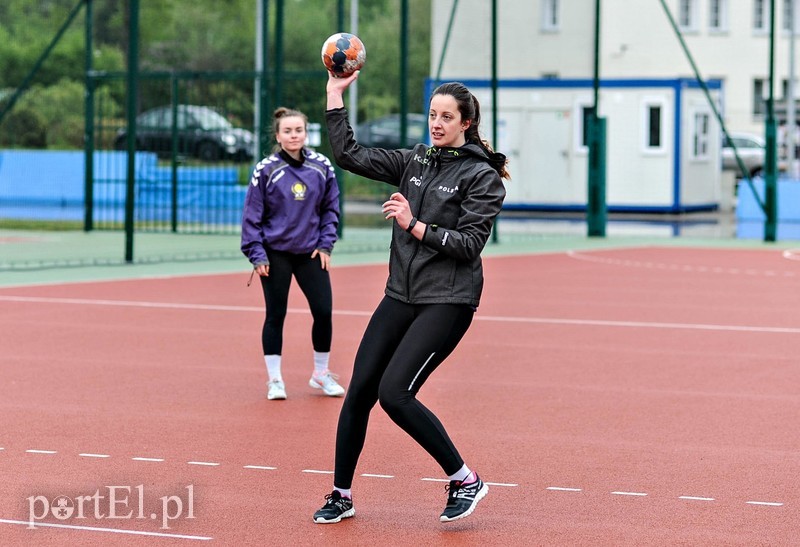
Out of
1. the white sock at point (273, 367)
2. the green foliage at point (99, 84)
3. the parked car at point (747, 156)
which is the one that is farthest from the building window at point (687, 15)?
the white sock at point (273, 367)

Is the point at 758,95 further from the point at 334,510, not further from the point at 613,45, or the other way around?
the point at 334,510

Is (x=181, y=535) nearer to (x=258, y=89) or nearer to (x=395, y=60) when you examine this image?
(x=258, y=89)

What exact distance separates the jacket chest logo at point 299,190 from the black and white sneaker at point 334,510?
11.4 feet

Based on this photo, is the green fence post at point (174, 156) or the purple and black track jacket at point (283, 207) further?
the green fence post at point (174, 156)

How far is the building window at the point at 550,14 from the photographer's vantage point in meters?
47.3

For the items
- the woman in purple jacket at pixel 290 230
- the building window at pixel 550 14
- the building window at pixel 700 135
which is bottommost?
the woman in purple jacket at pixel 290 230

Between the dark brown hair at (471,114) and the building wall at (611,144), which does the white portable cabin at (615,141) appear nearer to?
the building wall at (611,144)

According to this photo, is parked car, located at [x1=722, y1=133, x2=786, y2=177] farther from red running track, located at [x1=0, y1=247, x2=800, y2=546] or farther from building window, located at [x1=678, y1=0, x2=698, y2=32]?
red running track, located at [x1=0, y1=247, x2=800, y2=546]

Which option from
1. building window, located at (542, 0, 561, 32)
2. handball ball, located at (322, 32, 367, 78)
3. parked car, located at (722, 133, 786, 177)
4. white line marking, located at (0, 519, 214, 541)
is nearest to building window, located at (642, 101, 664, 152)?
parked car, located at (722, 133, 786, 177)

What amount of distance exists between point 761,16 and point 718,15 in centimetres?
222

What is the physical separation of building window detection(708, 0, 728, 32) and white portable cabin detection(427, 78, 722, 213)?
77.4ft

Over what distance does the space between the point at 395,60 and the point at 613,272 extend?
3387 cm

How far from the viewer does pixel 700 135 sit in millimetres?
35562

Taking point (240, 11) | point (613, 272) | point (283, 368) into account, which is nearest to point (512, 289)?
point (613, 272)
